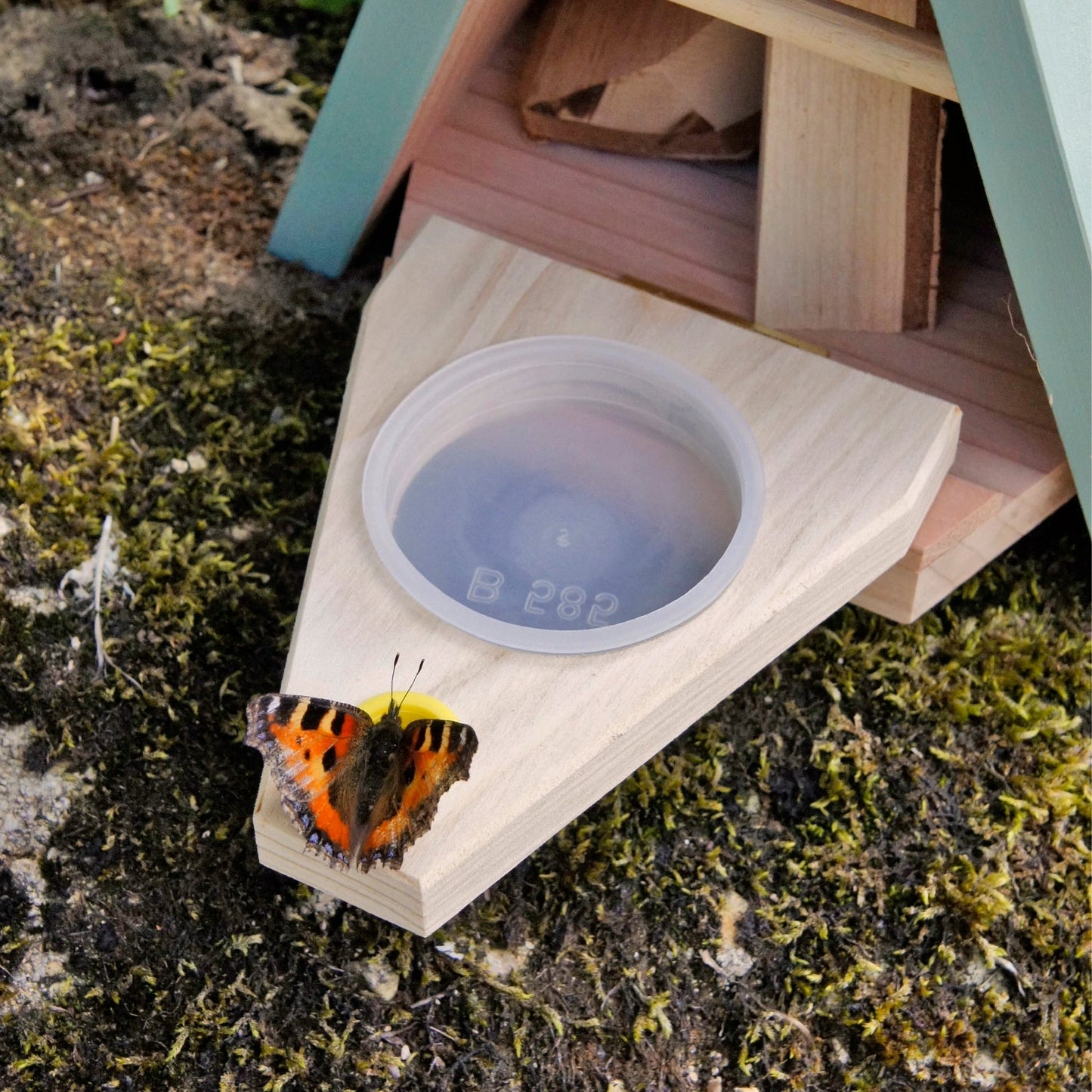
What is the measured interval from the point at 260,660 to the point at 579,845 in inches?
19.5

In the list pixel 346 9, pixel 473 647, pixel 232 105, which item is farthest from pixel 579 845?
pixel 346 9

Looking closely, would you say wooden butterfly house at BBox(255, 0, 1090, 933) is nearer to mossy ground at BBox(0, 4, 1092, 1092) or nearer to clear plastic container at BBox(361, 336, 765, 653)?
clear plastic container at BBox(361, 336, 765, 653)

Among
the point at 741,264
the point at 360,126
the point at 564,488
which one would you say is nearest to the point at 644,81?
the point at 741,264

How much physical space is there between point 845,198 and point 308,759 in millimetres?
1099

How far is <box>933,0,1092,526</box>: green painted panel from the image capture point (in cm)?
137

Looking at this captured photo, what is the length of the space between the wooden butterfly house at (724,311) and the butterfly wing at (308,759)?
0.30 feet

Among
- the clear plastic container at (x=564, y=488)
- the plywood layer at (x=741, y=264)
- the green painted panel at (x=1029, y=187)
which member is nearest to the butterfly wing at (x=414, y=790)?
the clear plastic container at (x=564, y=488)

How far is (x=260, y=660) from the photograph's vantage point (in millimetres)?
1762

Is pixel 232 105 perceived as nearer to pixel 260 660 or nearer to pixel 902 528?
Result: pixel 260 660

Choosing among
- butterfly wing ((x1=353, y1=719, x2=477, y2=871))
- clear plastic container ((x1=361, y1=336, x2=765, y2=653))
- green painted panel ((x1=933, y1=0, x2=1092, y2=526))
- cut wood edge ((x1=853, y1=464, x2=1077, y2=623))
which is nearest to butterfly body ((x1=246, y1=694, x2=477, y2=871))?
butterfly wing ((x1=353, y1=719, x2=477, y2=871))

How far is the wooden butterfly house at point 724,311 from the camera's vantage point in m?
1.45

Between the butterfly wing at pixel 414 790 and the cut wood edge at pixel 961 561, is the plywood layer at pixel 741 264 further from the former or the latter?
the butterfly wing at pixel 414 790

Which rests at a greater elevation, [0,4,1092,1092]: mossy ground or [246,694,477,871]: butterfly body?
[246,694,477,871]: butterfly body

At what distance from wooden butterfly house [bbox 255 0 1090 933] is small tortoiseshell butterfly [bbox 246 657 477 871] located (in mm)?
76
